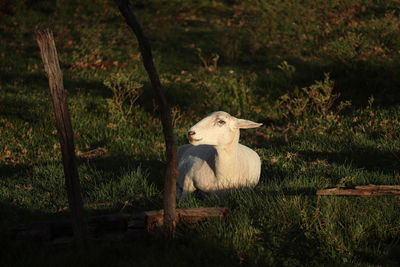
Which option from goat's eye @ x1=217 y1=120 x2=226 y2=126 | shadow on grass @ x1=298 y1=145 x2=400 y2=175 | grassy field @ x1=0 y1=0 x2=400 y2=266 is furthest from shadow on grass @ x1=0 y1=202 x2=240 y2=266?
shadow on grass @ x1=298 y1=145 x2=400 y2=175

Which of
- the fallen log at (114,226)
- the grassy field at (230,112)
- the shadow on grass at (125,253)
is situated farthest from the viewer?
the fallen log at (114,226)

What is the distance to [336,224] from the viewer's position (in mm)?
4266

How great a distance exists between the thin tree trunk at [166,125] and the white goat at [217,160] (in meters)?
0.85

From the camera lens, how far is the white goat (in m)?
5.10

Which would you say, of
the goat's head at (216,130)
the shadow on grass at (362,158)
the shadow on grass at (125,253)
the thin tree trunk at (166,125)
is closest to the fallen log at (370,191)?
the goat's head at (216,130)

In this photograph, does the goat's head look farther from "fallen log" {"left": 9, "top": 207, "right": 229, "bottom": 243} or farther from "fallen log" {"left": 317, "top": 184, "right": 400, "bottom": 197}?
"fallen log" {"left": 317, "top": 184, "right": 400, "bottom": 197}

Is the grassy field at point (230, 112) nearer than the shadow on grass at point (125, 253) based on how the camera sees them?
No

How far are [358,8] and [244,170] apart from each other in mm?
12915

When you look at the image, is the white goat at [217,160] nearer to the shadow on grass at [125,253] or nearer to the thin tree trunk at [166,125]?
the thin tree trunk at [166,125]

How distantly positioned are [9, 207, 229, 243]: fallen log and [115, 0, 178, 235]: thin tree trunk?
6.4 inches

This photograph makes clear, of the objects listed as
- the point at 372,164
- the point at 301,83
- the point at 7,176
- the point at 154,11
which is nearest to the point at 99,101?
the point at 7,176

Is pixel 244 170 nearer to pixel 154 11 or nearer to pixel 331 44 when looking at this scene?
pixel 331 44

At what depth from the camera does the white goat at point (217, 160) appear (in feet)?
16.7

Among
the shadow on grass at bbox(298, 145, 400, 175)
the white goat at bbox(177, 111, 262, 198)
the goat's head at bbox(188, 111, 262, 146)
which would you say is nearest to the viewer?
the goat's head at bbox(188, 111, 262, 146)
